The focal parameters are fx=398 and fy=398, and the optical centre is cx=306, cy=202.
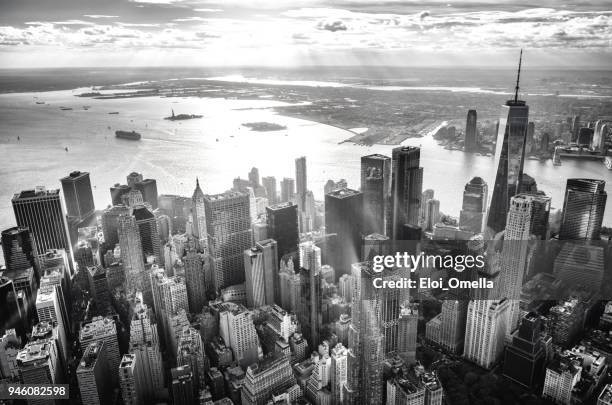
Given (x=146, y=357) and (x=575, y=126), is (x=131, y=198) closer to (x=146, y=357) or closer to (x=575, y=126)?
(x=146, y=357)

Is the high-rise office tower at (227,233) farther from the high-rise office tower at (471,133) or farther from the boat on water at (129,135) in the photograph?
the high-rise office tower at (471,133)

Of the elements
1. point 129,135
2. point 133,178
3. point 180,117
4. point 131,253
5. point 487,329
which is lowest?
point 487,329

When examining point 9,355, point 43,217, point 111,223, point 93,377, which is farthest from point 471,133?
point 43,217

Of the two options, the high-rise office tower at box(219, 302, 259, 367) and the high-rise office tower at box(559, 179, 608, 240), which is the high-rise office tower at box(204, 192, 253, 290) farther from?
the high-rise office tower at box(559, 179, 608, 240)

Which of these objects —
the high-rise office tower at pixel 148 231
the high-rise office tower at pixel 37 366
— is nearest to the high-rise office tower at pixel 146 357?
the high-rise office tower at pixel 37 366

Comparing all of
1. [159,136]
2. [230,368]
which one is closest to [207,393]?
[230,368]

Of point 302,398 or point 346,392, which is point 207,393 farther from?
point 346,392

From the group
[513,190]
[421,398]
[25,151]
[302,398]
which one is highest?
[25,151]
